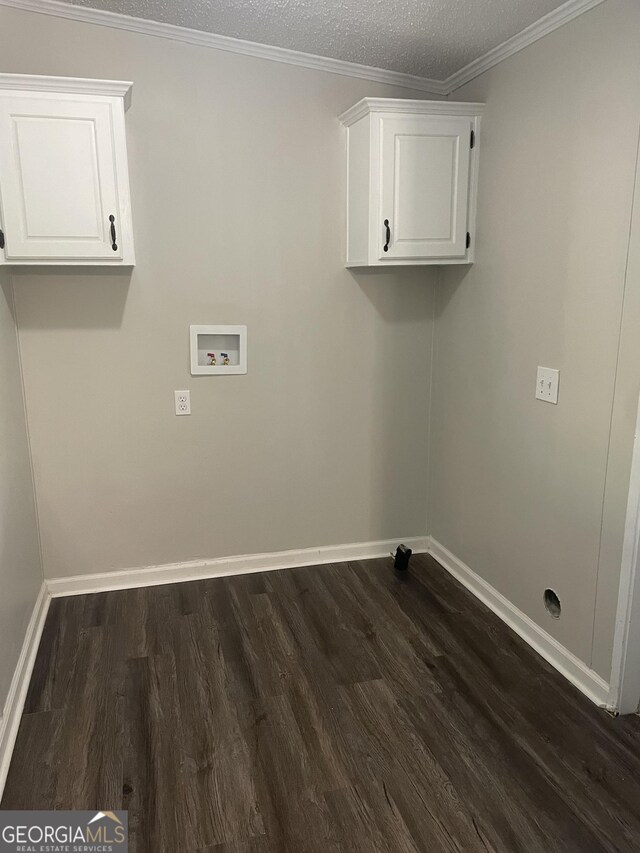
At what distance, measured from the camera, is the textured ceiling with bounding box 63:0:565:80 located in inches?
93.4

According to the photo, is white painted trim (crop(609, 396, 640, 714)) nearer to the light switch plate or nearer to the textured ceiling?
the light switch plate

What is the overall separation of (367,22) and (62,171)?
135cm

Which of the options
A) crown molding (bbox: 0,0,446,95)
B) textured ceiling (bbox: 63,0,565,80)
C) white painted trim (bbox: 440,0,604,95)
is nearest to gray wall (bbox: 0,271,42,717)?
crown molding (bbox: 0,0,446,95)

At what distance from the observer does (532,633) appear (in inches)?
108

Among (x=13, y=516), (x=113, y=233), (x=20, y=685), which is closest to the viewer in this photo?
(x=20, y=685)

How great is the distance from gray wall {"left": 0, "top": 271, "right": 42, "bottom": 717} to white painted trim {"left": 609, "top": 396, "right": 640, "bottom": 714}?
2.14 metres

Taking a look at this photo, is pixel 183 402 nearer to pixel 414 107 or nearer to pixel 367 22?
pixel 414 107

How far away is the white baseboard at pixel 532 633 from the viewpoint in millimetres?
2391

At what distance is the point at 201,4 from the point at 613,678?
3012 millimetres

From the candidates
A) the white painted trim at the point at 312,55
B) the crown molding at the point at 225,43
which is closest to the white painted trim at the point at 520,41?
the white painted trim at the point at 312,55

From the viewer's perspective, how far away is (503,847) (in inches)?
69.8

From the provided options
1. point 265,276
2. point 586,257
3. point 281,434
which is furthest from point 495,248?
point 281,434

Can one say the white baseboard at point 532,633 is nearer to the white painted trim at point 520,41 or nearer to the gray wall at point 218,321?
the gray wall at point 218,321

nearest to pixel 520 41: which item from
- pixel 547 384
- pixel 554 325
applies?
pixel 554 325
